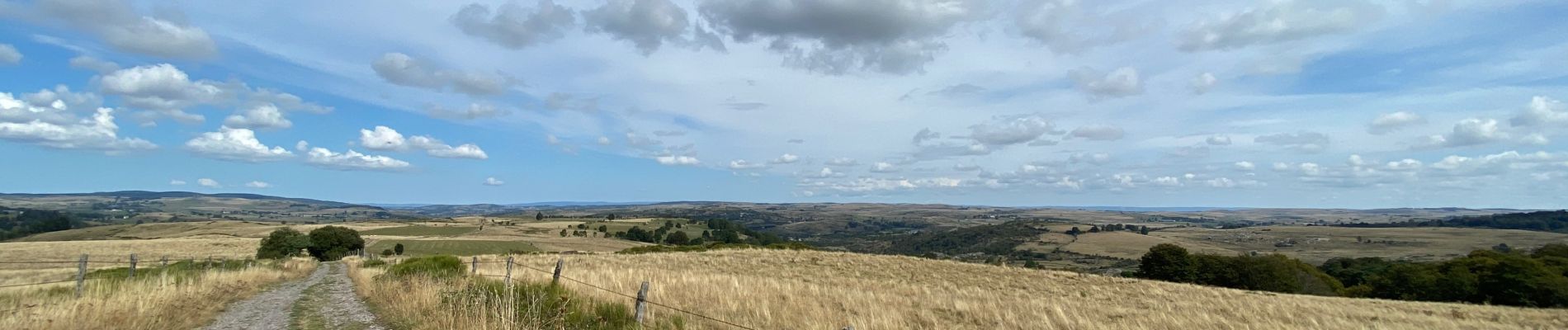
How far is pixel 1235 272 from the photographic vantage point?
192 ft

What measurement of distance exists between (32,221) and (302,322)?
194 m

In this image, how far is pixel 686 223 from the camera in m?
171

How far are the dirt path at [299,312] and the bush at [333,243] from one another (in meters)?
60.9

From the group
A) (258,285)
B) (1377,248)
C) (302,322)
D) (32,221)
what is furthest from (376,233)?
(1377,248)

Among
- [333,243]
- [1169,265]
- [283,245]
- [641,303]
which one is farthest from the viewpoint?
[333,243]

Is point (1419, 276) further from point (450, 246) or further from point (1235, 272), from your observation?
point (450, 246)

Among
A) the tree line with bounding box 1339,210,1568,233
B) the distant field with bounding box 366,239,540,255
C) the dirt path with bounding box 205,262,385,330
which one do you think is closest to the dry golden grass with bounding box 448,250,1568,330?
the dirt path with bounding box 205,262,385,330

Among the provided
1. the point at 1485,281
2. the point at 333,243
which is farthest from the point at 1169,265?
the point at 333,243

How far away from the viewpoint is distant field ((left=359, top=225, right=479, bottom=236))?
11394cm

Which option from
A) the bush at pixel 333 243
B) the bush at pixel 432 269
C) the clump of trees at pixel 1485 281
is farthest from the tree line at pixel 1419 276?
the bush at pixel 333 243

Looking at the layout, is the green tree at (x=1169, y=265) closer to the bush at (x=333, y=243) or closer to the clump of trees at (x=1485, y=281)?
the clump of trees at (x=1485, y=281)

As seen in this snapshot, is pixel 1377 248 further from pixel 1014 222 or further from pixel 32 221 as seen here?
pixel 32 221

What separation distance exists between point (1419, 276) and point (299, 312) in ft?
213

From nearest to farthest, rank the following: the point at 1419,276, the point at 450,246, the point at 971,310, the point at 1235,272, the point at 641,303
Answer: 1. the point at 641,303
2. the point at 971,310
3. the point at 1419,276
4. the point at 1235,272
5. the point at 450,246
